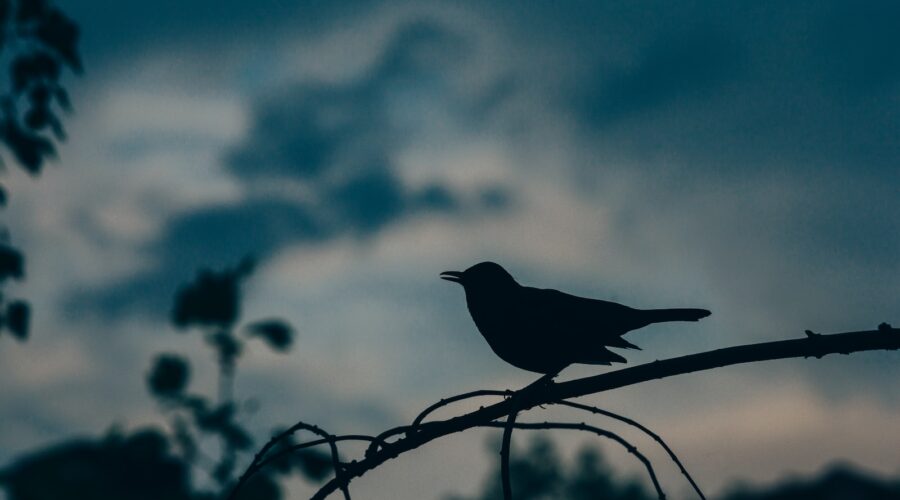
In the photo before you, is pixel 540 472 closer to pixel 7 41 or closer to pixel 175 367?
pixel 175 367

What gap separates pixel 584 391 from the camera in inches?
121

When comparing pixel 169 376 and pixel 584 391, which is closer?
pixel 584 391

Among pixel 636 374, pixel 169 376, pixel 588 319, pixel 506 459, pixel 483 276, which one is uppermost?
pixel 169 376

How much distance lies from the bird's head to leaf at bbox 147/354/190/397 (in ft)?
18.7

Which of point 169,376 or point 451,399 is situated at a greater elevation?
point 169,376

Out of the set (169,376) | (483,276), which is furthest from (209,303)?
(483,276)

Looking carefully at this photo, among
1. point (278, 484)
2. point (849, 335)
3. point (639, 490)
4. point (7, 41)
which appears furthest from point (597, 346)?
point (639, 490)

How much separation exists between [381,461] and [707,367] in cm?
122

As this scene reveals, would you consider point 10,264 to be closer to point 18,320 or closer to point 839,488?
point 18,320

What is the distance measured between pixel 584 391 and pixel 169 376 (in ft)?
29.1

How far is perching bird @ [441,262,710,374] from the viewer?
519cm

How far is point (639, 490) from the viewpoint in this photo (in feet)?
294

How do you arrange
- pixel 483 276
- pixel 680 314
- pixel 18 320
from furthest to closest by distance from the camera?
pixel 483 276
pixel 18 320
pixel 680 314

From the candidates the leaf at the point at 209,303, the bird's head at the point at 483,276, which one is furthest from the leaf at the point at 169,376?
the bird's head at the point at 483,276
